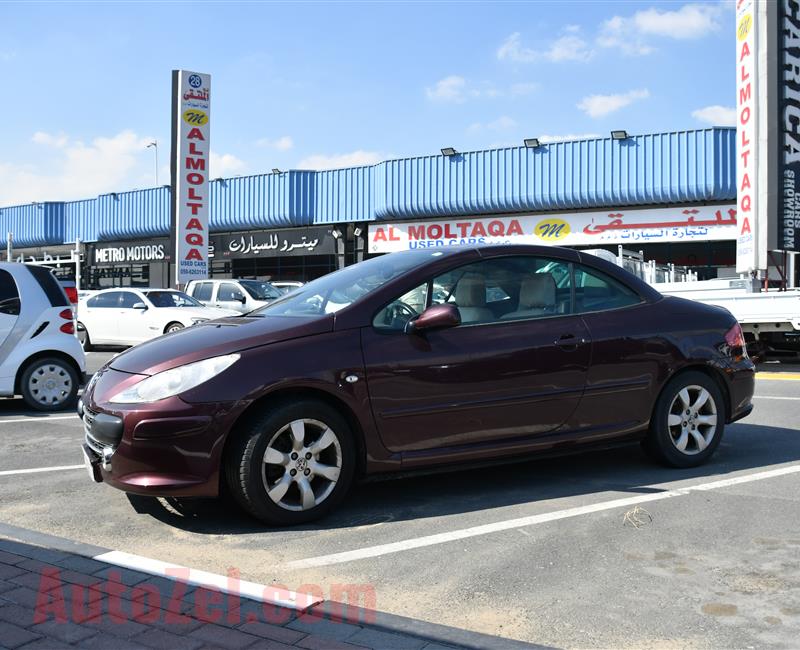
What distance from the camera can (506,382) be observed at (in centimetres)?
504

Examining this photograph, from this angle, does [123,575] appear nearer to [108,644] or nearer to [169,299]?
[108,644]

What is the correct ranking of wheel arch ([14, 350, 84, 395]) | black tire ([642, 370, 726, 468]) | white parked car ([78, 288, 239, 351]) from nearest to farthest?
1. black tire ([642, 370, 726, 468])
2. wheel arch ([14, 350, 84, 395])
3. white parked car ([78, 288, 239, 351])

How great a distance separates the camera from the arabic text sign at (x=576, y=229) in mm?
26719

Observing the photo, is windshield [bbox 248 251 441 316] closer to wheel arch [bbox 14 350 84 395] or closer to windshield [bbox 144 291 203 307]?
wheel arch [bbox 14 350 84 395]

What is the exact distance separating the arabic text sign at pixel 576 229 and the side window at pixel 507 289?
19772mm

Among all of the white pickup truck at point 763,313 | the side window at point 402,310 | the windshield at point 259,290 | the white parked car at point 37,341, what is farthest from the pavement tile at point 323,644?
the windshield at point 259,290

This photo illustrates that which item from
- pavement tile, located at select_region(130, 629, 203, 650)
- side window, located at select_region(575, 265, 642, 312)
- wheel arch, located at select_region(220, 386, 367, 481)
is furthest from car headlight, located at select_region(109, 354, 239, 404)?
side window, located at select_region(575, 265, 642, 312)

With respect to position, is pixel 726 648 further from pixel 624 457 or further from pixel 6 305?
pixel 6 305

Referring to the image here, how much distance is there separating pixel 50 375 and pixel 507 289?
601cm

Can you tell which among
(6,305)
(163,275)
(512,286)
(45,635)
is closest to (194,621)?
(45,635)

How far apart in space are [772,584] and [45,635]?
3008mm

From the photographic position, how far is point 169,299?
17.8 metres

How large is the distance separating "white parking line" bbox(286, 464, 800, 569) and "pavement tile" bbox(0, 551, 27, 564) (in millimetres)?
1291

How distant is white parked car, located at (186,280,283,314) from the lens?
19.4 metres
